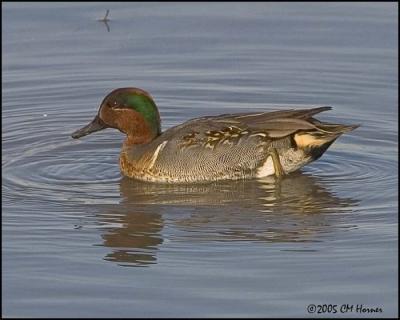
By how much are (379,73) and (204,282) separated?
584cm

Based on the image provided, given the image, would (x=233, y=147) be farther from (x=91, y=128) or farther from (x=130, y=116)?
(x=91, y=128)

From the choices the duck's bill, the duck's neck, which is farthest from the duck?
the duck's bill

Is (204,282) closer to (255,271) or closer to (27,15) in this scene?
(255,271)

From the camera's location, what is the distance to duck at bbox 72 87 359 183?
1205 centimetres

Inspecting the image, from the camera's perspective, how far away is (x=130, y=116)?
1242 cm

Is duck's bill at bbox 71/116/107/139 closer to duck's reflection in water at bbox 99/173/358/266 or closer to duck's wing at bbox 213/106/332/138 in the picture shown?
duck's reflection in water at bbox 99/173/358/266

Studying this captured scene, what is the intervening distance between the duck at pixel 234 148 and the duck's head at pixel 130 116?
0.05 metres

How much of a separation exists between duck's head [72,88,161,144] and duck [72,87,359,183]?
52 mm

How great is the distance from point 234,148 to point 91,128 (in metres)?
1.29

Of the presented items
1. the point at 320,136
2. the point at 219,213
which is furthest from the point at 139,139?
the point at 219,213

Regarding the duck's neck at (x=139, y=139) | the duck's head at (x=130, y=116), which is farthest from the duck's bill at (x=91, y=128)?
the duck's neck at (x=139, y=139)

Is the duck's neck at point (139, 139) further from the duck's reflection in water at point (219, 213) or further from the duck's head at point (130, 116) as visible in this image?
the duck's reflection in water at point (219, 213)

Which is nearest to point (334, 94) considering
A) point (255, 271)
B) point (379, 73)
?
point (379, 73)

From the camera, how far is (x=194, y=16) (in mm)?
16344
